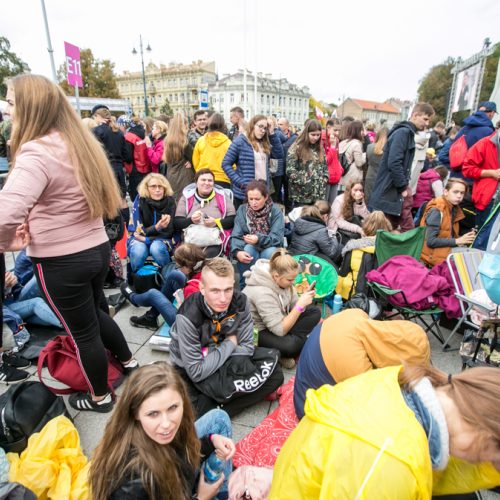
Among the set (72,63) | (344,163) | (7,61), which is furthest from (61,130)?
(7,61)

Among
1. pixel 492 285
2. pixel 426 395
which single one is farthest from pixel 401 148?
pixel 426 395

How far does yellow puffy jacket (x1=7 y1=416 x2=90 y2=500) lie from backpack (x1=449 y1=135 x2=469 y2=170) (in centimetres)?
539

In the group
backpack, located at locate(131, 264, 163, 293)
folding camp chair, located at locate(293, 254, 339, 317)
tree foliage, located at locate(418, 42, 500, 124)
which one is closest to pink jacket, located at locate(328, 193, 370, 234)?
folding camp chair, located at locate(293, 254, 339, 317)

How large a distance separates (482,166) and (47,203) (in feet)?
15.9

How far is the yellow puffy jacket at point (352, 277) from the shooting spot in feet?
12.6

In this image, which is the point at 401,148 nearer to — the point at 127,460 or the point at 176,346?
the point at 176,346

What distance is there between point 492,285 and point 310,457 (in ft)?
6.44

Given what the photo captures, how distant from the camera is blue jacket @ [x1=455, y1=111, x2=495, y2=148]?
4.86m

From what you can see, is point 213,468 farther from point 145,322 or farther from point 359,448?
point 145,322

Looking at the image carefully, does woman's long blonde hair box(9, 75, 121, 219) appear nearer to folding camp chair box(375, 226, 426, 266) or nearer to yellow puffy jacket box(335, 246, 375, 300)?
yellow puffy jacket box(335, 246, 375, 300)

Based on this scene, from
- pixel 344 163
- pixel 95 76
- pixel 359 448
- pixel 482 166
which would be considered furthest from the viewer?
pixel 95 76

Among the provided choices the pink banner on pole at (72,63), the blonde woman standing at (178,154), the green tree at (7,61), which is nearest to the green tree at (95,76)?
the green tree at (7,61)

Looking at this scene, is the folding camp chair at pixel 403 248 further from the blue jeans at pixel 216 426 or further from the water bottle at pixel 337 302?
the blue jeans at pixel 216 426

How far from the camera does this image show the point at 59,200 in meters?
1.81
